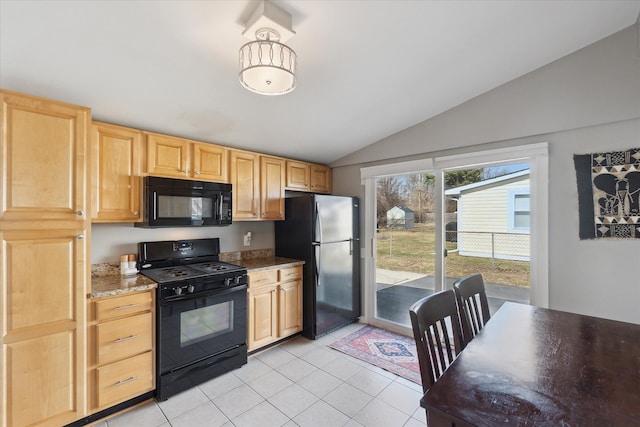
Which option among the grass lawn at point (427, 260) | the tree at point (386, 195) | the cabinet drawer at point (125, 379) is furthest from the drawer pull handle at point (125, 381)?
the tree at point (386, 195)

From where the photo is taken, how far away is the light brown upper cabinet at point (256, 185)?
3061 millimetres

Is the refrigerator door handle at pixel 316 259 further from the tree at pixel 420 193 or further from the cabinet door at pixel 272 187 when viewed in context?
the tree at pixel 420 193

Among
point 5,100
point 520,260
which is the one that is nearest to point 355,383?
point 520,260

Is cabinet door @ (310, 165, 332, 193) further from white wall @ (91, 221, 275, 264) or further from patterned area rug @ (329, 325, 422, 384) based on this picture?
patterned area rug @ (329, 325, 422, 384)

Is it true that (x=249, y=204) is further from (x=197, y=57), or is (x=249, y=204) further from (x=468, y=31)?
(x=468, y=31)

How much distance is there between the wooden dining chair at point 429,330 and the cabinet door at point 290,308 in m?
1.99

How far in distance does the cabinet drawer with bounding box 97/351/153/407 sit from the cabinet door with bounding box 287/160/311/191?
2.21 m

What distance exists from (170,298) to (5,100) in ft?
5.18

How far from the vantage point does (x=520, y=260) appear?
2703 mm

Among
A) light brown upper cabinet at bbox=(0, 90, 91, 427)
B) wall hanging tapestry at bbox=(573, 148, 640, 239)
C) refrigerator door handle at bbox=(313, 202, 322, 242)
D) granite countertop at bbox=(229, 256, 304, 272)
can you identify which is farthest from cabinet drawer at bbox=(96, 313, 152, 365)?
wall hanging tapestry at bbox=(573, 148, 640, 239)

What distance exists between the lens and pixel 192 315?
2420 mm

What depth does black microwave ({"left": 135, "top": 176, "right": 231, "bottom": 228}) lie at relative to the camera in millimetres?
2420

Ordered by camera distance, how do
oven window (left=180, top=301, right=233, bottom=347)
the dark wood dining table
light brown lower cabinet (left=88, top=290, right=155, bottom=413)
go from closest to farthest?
the dark wood dining table → light brown lower cabinet (left=88, top=290, right=155, bottom=413) → oven window (left=180, top=301, right=233, bottom=347)

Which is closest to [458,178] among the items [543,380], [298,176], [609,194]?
[609,194]
